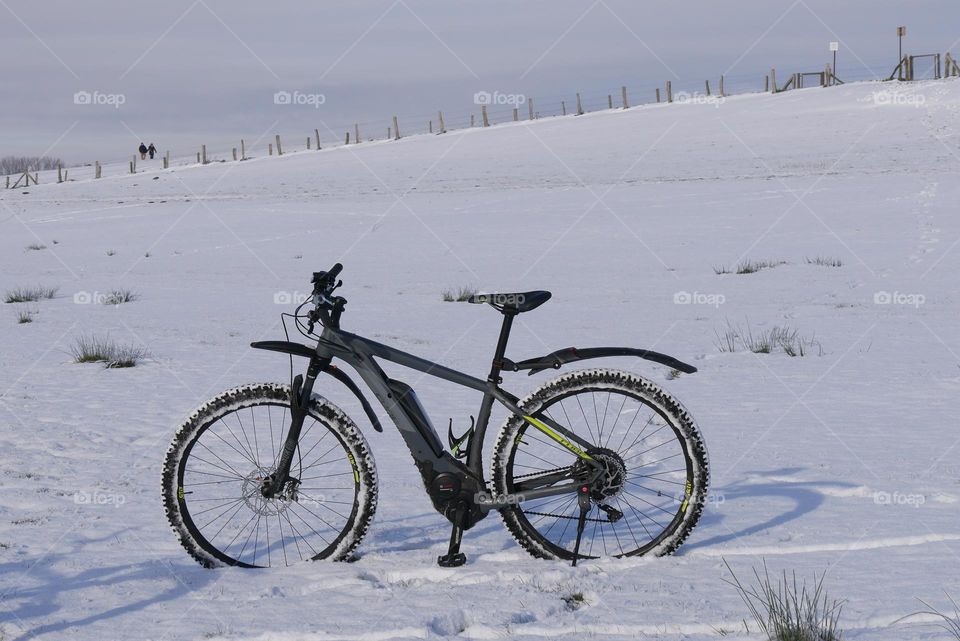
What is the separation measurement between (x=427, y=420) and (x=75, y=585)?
5.19 ft

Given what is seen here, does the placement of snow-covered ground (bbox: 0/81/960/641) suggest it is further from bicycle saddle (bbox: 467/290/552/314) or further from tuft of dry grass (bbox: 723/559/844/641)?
bicycle saddle (bbox: 467/290/552/314)

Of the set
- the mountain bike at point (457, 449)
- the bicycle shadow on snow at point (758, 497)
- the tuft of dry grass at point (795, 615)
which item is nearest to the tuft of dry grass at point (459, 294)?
the bicycle shadow on snow at point (758, 497)

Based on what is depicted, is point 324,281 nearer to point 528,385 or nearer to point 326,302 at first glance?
point 326,302

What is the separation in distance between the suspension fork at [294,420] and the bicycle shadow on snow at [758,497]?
1765 mm

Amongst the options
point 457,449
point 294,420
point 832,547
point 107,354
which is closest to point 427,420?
point 457,449

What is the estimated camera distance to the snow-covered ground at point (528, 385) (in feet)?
11.6

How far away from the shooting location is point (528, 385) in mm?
7984

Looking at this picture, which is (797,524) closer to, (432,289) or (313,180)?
(432,289)

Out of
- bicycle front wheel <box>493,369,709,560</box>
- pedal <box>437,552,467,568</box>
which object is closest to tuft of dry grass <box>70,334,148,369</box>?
bicycle front wheel <box>493,369,709,560</box>

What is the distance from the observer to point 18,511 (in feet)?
15.3

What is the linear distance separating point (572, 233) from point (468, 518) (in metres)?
17.1

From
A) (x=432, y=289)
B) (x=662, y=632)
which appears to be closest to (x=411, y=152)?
(x=432, y=289)

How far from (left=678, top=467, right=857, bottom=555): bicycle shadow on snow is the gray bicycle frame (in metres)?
0.74

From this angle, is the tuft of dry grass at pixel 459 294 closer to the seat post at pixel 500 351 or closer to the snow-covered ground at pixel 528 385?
the snow-covered ground at pixel 528 385
